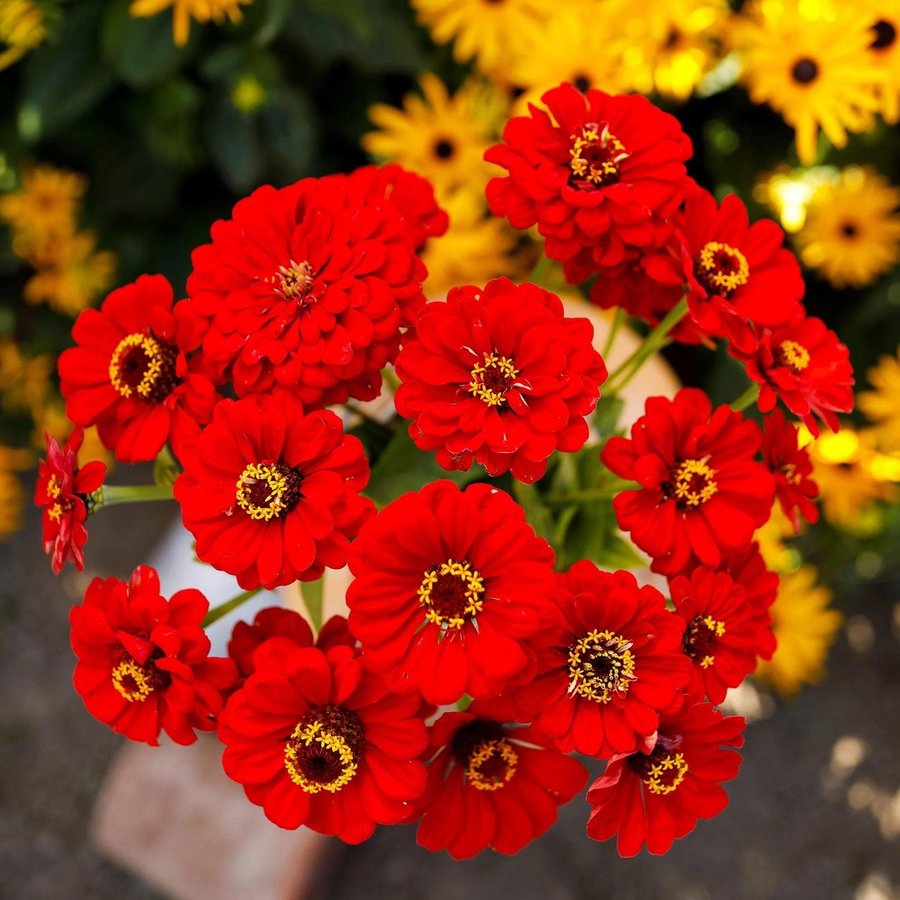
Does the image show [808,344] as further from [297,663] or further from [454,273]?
[454,273]

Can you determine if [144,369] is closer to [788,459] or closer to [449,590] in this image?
[449,590]

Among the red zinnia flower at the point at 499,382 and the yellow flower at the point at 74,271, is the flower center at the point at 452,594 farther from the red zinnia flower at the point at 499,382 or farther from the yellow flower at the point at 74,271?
the yellow flower at the point at 74,271

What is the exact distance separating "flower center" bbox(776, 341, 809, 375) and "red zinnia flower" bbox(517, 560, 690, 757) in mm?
→ 126

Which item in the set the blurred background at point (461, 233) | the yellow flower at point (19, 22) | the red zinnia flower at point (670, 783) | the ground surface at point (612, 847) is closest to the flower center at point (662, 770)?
the red zinnia flower at point (670, 783)

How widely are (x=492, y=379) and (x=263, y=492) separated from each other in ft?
0.32

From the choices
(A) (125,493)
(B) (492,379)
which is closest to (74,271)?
(A) (125,493)

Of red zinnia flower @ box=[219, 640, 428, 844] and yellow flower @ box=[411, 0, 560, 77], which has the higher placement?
yellow flower @ box=[411, 0, 560, 77]

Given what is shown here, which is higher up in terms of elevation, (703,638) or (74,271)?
(703,638)

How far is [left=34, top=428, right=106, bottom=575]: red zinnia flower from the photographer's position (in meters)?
0.38

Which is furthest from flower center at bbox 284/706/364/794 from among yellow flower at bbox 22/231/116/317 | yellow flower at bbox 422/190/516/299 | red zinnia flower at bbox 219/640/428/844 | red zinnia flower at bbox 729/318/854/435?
yellow flower at bbox 22/231/116/317

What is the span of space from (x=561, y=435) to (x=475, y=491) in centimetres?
4

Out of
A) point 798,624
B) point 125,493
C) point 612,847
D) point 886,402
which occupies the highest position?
point 125,493

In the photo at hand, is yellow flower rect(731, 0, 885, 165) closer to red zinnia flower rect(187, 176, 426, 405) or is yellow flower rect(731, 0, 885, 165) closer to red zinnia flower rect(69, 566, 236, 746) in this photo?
red zinnia flower rect(187, 176, 426, 405)

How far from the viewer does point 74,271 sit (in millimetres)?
896
